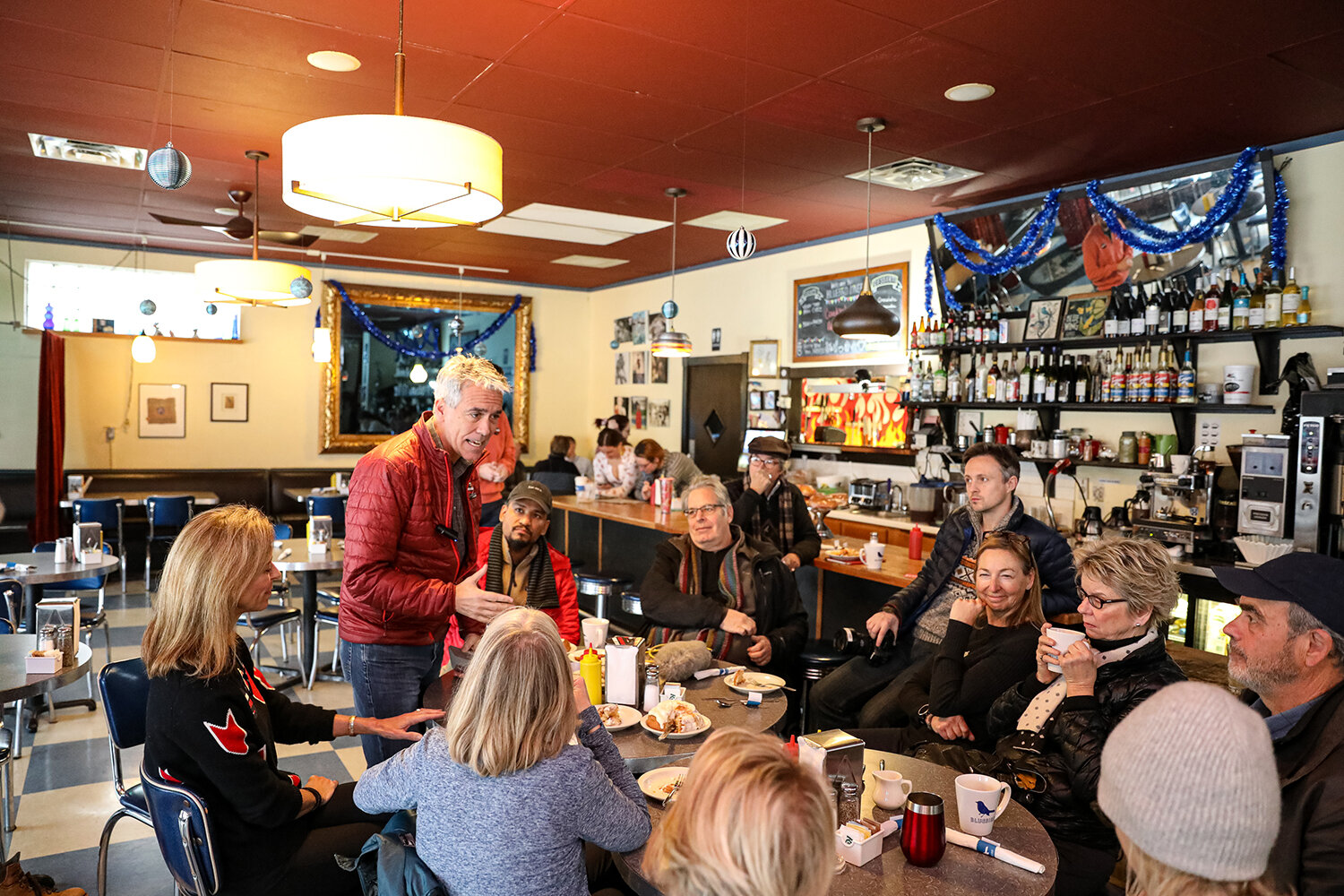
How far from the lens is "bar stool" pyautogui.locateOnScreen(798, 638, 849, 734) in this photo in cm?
402

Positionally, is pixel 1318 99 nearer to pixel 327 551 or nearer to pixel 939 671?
pixel 939 671

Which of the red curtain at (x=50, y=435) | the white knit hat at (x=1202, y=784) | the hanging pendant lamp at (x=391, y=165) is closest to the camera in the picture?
the white knit hat at (x=1202, y=784)

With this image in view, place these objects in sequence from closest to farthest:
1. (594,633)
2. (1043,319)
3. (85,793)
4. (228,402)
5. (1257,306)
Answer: (594,633) → (85,793) → (1257,306) → (1043,319) → (228,402)

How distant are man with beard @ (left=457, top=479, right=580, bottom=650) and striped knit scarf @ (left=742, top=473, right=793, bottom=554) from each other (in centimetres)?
164

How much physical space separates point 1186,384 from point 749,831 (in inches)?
212

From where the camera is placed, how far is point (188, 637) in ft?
7.39

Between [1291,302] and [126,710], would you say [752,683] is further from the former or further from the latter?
[1291,302]

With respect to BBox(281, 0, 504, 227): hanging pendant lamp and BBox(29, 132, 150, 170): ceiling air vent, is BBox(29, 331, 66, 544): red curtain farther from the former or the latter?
BBox(281, 0, 504, 227): hanging pendant lamp

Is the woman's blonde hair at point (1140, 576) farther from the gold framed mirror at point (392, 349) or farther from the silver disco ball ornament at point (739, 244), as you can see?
the gold framed mirror at point (392, 349)

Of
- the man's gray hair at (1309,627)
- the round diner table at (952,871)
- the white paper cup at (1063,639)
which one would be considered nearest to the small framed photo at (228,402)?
the round diner table at (952,871)

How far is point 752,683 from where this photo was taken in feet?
10.3

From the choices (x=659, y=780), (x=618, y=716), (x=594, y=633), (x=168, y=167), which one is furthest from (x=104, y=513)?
(x=659, y=780)

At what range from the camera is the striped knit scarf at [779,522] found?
212 inches

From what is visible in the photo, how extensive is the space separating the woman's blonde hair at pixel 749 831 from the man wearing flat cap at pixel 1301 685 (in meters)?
0.94
